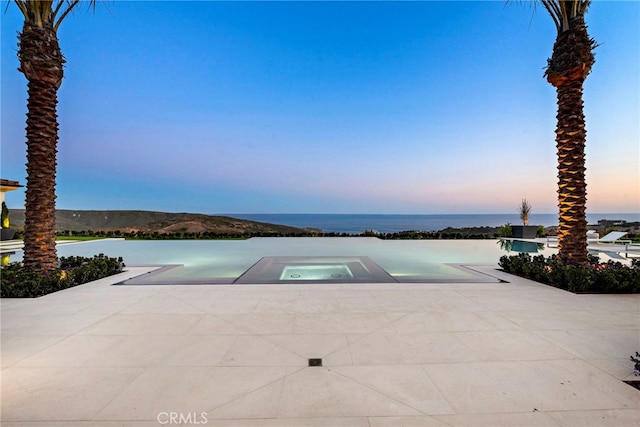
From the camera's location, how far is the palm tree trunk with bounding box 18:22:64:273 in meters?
5.15

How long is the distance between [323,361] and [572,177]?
234 inches

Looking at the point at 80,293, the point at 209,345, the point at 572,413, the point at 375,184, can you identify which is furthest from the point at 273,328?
the point at 375,184

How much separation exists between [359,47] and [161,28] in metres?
8.59

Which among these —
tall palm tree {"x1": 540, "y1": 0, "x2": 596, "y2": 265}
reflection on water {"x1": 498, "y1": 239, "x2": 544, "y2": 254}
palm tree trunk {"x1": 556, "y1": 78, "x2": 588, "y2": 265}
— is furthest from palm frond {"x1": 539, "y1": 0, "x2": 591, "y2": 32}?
reflection on water {"x1": 498, "y1": 239, "x2": 544, "y2": 254}

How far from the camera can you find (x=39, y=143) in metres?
5.26

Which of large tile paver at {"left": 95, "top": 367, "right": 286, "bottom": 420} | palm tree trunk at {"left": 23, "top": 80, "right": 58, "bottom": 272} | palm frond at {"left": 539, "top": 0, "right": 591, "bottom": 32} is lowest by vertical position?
large tile paver at {"left": 95, "top": 367, "right": 286, "bottom": 420}

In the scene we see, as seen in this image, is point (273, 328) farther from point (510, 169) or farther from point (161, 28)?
point (510, 169)

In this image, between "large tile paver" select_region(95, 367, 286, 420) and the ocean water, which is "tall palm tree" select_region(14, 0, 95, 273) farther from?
the ocean water

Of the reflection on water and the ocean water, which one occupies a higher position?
the ocean water

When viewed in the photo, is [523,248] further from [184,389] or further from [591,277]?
[184,389]

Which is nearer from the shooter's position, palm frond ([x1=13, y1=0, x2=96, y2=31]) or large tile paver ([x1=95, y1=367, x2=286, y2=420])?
large tile paver ([x1=95, y1=367, x2=286, y2=420])

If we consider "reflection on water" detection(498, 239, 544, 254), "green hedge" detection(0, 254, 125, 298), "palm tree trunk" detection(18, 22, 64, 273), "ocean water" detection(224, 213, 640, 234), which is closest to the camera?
"green hedge" detection(0, 254, 125, 298)

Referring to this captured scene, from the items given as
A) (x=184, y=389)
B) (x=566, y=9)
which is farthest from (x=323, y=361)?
(x=566, y=9)

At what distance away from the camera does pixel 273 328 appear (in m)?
3.39
